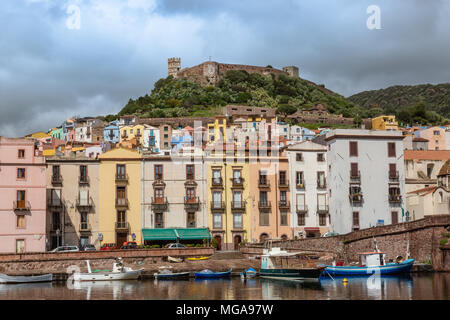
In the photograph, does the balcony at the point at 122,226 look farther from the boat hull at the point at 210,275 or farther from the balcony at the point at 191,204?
the boat hull at the point at 210,275

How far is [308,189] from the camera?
65500 mm

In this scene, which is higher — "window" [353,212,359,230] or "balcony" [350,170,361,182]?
"balcony" [350,170,361,182]

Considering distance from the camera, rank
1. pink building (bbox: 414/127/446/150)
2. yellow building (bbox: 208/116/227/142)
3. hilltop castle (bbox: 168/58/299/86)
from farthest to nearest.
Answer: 1. hilltop castle (bbox: 168/58/299/86)
2. yellow building (bbox: 208/116/227/142)
3. pink building (bbox: 414/127/446/150)

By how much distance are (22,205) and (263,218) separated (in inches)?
944

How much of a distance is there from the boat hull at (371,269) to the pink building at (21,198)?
86.5ft

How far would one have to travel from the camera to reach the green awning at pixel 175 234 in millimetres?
61062

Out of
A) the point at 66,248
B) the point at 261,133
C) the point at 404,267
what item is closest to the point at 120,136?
the point at 261,133

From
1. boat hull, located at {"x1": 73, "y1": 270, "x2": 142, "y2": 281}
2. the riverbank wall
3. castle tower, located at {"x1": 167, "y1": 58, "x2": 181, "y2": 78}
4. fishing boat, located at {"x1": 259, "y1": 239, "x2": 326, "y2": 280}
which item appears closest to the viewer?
fishing boat, located at {"x1": 259, "y1": 239, "x2": 326, "y2": 280}

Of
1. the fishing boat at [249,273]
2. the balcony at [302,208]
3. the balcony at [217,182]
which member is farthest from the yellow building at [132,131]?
the fishing boat at [249,273]

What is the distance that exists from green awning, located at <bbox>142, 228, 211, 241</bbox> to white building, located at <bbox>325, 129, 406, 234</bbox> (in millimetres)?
13669

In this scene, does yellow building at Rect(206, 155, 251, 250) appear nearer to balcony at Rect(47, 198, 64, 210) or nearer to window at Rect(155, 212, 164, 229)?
window at Rect(155, 212, 164, 229)

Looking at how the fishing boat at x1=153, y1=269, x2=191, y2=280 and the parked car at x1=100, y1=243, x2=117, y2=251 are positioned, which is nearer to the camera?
the fishing boat at x1=153, y1=269, x2=191, y2=280

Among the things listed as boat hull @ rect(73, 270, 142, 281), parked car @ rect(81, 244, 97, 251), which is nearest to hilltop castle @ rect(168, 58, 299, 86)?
parked car @ rect(81, 244, 97, 251)

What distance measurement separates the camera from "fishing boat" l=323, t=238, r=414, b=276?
48312mm
